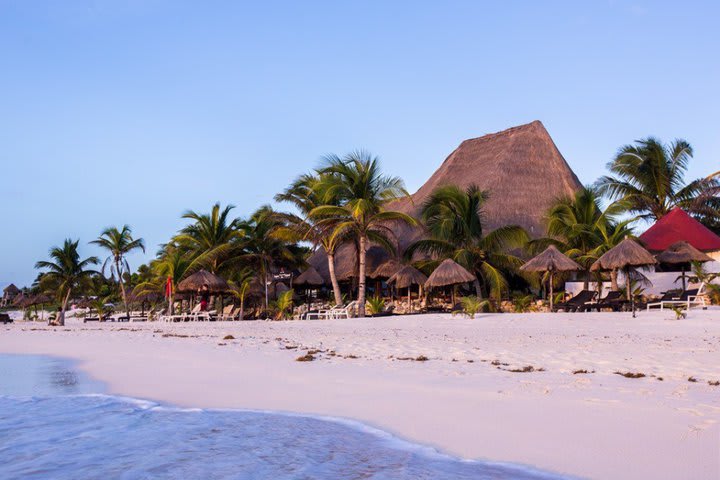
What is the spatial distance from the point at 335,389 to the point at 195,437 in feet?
5.83

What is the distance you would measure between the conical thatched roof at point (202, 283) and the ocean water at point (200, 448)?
714 inches

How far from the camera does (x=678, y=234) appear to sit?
2256 centimetres

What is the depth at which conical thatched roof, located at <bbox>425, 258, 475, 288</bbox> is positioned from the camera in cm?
1850

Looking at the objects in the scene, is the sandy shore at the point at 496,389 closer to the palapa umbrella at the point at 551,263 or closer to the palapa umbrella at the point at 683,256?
the palapa umbrella at the point at 551,263

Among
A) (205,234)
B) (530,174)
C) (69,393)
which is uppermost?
(530,174)

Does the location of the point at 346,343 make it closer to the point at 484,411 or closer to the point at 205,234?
the point at 484,411

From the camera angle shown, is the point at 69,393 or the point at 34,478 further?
the point at 69,393

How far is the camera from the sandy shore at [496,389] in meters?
3.16

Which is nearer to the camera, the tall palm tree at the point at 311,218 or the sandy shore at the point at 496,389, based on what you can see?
the sandy shore at the point at 496,389

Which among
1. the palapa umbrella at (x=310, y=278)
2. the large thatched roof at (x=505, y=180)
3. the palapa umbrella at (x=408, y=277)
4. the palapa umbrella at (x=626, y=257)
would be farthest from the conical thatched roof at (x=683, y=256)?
the palapa umbrella at (x=310, y=278)

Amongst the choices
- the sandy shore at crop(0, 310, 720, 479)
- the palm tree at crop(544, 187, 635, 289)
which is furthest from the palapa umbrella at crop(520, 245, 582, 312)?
the sandy shore at crop(0, 310, 720, 479)

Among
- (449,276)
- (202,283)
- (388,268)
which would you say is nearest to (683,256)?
(449,276)

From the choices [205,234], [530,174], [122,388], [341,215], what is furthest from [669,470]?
[530,174]

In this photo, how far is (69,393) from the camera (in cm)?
559
